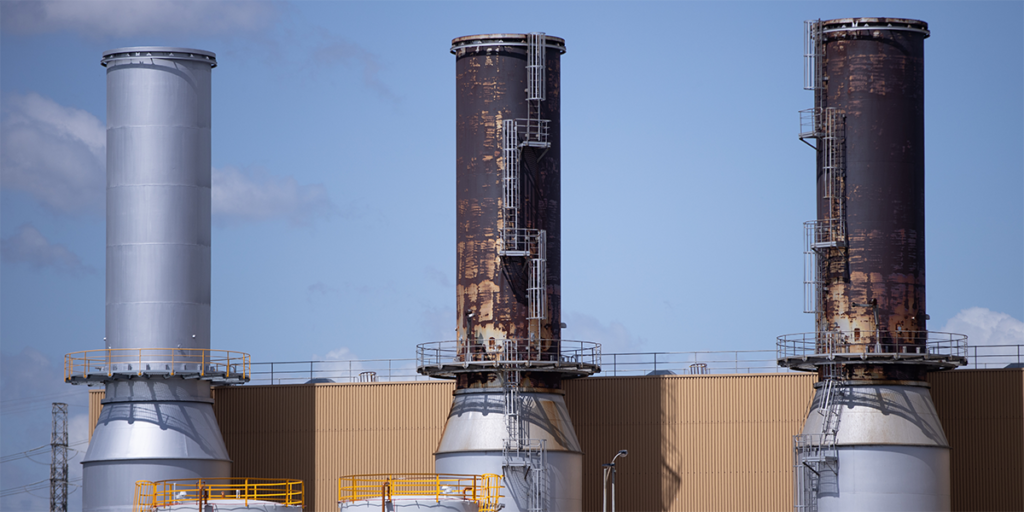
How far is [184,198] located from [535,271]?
14.3 metres

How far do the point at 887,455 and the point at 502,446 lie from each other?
14175 mm

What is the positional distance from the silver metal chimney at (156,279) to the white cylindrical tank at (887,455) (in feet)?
77.3

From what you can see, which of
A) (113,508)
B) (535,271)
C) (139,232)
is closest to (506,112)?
(535,271)

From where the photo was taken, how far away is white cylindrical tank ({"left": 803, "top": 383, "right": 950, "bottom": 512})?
58.2 metres

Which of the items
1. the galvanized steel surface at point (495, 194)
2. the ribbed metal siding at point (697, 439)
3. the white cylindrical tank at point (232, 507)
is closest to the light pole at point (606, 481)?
the ribbed metal siding at point (697, 439)

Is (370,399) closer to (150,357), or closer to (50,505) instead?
(150,357)

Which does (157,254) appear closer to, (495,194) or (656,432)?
(495,194)

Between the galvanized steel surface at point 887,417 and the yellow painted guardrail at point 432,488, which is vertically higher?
the galvanized steel surface at point 887,417

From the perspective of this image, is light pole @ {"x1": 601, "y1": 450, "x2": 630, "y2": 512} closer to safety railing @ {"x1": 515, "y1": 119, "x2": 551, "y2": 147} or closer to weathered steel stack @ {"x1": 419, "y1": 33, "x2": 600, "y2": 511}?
weathered steel stack @ {"x1": 419, "y1": 33, "x2": 600, "y2": 511}

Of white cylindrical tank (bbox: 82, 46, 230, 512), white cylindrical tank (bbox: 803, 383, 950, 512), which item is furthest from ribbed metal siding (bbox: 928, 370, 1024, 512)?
white cylindrical tank (bbox: 82, 46, 230, 512)

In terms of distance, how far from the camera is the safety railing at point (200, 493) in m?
52.8

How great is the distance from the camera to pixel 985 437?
62062mm

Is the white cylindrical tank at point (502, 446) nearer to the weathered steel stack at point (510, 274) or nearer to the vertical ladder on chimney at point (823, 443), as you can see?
the weathered steel stack at point (510, 274)

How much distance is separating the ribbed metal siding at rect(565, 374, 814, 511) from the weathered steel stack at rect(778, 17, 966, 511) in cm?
329
